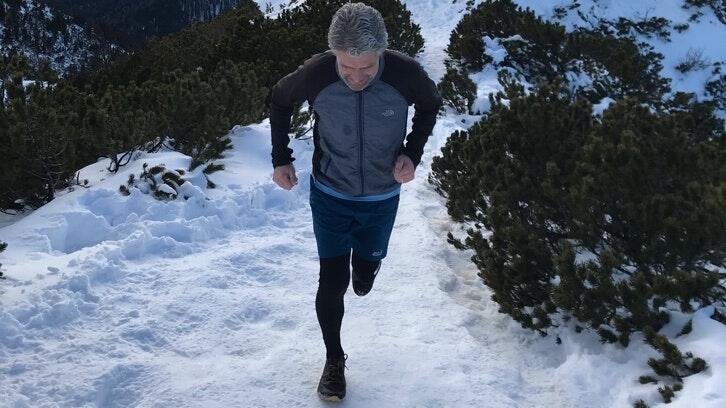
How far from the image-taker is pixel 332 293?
2605mm

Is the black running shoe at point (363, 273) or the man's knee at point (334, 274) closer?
the man's knee at point (334, 274)

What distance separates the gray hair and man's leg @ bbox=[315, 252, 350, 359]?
3.22 feet

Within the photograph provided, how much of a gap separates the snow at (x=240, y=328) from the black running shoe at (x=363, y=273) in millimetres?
423

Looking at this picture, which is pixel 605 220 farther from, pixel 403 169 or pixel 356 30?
pixel 356 30

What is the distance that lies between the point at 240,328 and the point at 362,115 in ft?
5.42

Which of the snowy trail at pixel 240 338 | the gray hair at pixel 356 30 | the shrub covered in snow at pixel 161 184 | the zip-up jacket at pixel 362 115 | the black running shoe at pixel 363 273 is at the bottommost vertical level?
the snowy trail at pixel 240 338

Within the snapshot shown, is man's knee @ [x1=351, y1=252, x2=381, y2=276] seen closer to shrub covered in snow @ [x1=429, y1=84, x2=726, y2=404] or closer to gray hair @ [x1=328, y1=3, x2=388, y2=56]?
shrub covered in snow @ [x1=429, y1=84, x2=726, y2=404]

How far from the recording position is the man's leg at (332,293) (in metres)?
2.59

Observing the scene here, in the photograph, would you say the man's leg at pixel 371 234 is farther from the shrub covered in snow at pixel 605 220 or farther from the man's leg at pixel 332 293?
the shrub covered in snow at pixel 605 220

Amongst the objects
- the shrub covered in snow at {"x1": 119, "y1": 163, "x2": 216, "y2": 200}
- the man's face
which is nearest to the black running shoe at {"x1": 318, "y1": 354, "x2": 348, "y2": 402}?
the man's face

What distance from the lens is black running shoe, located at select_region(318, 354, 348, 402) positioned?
265cm

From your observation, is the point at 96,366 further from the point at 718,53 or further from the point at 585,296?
the point at 718,53

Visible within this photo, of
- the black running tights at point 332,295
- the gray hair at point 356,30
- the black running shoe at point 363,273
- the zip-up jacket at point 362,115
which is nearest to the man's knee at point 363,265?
the black running shoe at point 363,273

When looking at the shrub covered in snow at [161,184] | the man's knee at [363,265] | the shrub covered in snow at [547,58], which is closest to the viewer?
the man's knee at [363,265]
